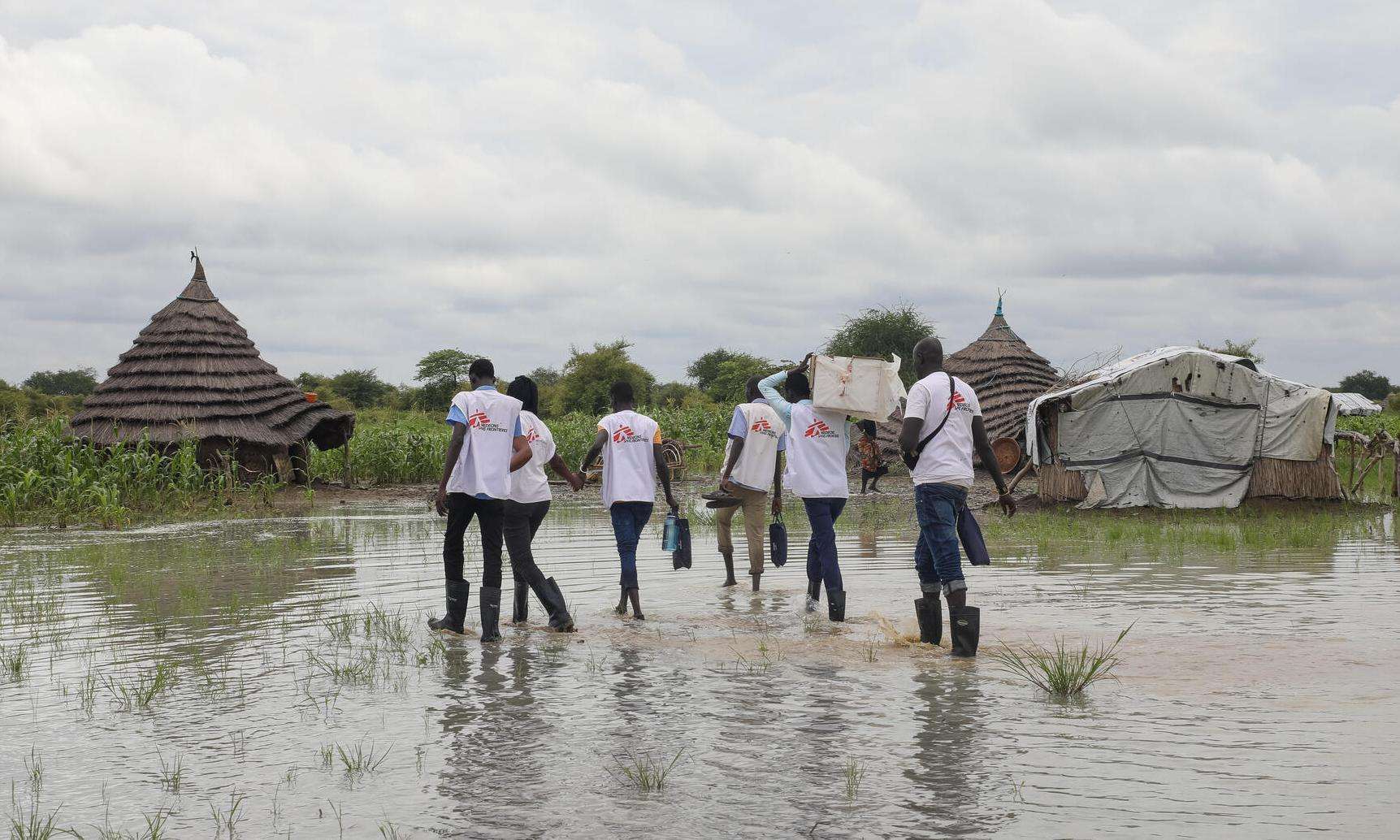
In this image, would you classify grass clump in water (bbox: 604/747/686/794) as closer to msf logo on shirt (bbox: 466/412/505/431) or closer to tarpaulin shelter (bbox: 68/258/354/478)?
msf logo on shirt (bbox: 466/412/505/431)

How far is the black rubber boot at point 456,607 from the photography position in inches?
328

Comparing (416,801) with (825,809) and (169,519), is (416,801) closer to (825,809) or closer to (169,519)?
(825,809)

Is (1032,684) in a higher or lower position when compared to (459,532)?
lower

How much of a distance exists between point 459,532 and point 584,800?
3846 mm

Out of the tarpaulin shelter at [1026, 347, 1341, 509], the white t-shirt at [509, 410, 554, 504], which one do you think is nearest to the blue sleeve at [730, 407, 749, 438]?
the white t-shirt at [509, 410, 554, 504]

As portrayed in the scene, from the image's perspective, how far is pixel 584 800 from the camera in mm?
4602

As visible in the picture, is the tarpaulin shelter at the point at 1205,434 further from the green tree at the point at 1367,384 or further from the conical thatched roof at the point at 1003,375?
the green tree at the point at 1367,384

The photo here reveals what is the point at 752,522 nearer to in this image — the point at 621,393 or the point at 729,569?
the point at 729,569

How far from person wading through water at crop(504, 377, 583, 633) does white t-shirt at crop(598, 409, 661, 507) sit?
0.43 meters

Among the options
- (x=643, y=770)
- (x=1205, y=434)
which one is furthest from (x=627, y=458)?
(x=1205, y=434)

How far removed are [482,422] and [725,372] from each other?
5249 centimetres

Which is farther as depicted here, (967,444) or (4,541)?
(4,541)

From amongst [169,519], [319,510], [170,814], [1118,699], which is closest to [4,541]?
[169,519]

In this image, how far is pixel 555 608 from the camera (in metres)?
8.39
